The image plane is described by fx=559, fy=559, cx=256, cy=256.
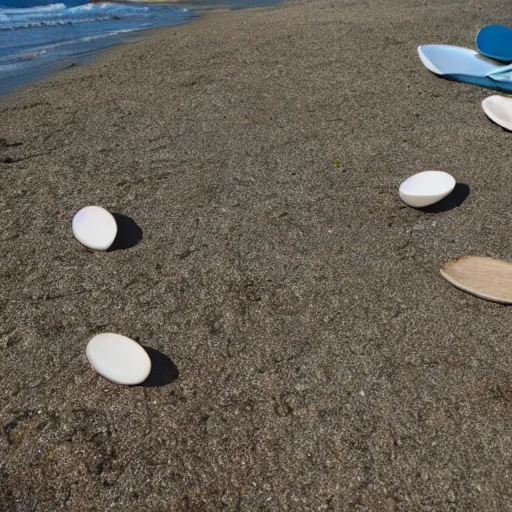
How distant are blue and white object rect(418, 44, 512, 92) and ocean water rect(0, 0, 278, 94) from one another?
8.68 feet

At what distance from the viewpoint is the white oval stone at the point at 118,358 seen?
1519mm

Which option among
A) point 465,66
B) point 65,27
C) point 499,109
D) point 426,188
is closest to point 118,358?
point 426,188

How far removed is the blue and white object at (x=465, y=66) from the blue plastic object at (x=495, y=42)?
5 centimetres

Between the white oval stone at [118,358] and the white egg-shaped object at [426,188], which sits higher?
the white oval stone at [118,358]

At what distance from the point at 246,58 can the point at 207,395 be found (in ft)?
9.27

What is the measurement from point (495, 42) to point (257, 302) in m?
2.71

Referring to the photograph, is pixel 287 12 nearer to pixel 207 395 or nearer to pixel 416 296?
pixel 416 296

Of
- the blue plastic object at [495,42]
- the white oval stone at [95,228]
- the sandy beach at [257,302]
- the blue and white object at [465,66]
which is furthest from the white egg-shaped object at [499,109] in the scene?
the white oval stone at [95,228]

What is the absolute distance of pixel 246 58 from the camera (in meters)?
3.75

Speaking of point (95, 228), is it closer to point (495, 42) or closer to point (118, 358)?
point (118, 358)

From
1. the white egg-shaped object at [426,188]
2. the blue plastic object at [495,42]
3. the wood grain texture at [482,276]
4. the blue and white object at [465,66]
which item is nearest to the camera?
the wood grain texture at [482,276]

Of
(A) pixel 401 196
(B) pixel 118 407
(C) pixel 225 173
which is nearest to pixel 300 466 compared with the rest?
(B) pixel 118 407

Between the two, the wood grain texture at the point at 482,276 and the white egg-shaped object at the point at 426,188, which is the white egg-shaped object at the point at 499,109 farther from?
the wood grain texture at the point at 482,276

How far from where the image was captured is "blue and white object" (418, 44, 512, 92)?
3.15 m
